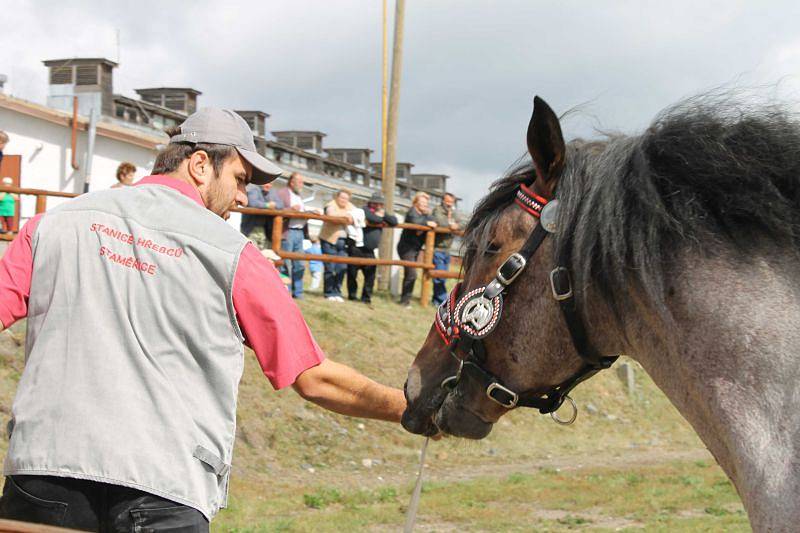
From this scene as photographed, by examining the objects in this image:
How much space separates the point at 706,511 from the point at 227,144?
6.41m

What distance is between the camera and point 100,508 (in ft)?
8.23

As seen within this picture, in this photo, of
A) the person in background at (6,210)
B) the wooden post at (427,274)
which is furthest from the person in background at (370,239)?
the person in background at (6,210)

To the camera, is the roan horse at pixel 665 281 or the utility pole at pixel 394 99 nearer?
the roan horse at pixel 665 281

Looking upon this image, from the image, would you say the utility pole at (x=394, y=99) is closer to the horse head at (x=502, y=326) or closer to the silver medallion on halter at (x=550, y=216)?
the horse head at (x=502, y=326)

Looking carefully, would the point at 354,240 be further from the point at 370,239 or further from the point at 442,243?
the point at 442,243

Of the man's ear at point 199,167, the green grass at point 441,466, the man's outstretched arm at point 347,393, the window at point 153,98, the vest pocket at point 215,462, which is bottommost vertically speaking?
the green grass at point 441,466

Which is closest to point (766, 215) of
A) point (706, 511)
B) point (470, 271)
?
point (470, 271)

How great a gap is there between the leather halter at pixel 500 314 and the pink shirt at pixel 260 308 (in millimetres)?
426

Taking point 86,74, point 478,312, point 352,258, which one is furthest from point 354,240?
point 86,74

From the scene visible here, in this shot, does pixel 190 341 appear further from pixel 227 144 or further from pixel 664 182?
pixel 664 182

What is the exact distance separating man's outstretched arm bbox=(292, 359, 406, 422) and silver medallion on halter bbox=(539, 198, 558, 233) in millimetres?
792

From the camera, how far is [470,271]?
2740mm

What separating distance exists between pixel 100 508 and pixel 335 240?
10.7m

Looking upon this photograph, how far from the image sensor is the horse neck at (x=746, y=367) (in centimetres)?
199
